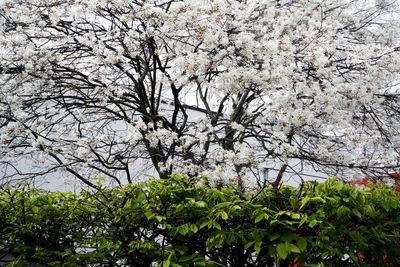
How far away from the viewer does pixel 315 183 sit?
95.8 inches

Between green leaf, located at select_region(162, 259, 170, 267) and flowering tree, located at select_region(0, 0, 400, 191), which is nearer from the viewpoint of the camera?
green leaf, located at select_region(162, 259, 170, 267)

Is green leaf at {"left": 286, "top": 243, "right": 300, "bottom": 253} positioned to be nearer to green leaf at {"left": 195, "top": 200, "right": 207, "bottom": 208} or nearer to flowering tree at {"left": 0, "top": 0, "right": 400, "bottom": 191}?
green leaf at {"left": 195, "top": 200, "right": 207, "bottom": 208}

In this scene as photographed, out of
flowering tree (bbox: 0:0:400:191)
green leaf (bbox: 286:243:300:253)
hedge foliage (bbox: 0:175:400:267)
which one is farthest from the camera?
flowering tree (bbox: 0:0:400:191)

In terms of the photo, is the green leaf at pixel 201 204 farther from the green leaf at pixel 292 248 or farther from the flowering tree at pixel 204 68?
the flowering tree at pixel 204 68

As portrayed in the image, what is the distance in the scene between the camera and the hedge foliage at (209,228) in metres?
2.29

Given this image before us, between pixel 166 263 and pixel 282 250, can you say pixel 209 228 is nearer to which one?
pixel 166 263

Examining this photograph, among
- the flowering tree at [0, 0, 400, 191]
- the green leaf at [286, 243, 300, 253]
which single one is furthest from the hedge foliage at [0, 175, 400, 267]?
the flowering tree at [0, 0, 400, 191]

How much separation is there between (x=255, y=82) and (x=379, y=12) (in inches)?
147

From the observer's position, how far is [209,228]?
231 cm

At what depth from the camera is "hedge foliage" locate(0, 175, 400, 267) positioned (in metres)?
2.29

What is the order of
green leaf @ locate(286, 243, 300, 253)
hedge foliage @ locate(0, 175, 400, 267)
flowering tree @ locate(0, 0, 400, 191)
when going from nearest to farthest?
green leaf @ locate(286, 243, 300, 253) < hedge foliage @ locate(0, 175, 400, 267) < flowering tree @ locate(0, 0, 400, 191)

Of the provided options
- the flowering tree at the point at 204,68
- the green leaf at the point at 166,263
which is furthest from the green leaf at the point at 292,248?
the flowering tree at the point at 204,68

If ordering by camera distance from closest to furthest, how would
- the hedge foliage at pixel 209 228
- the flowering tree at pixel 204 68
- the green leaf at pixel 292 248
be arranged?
the green leaf at pixel 292 248 → the hedge foliage at pixel 209 228 → the flowering tree at pixel 204 68

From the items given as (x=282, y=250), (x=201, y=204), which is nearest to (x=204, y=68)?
(x=201, y=204)
